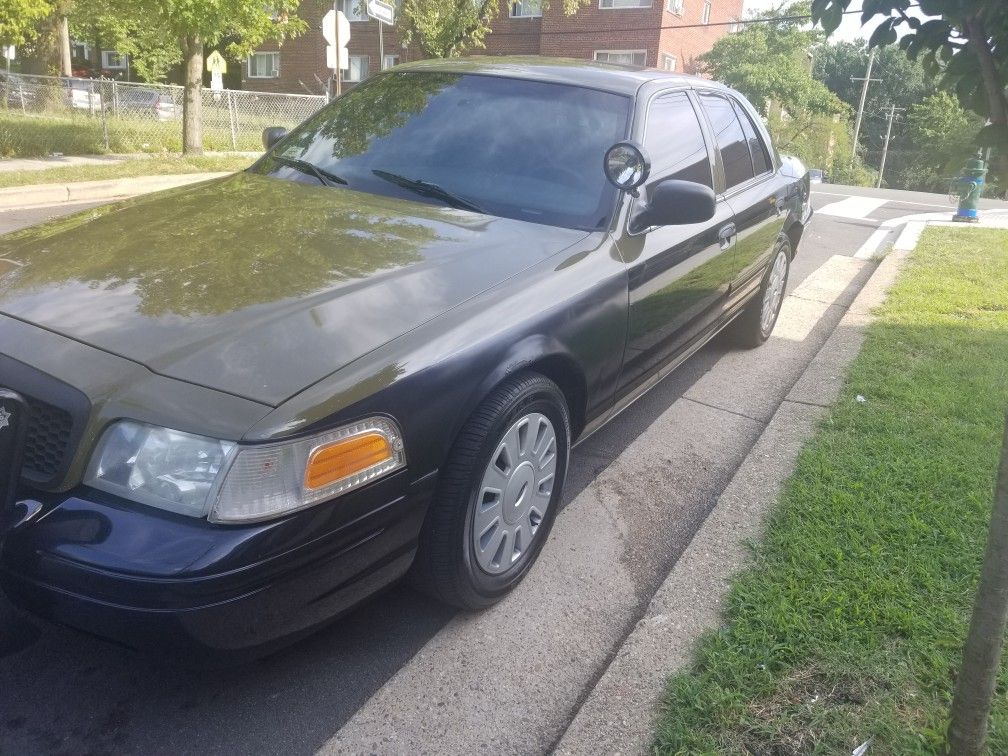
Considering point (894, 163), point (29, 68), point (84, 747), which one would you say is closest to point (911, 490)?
point (84, 747)

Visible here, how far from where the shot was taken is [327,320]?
2.29 metres

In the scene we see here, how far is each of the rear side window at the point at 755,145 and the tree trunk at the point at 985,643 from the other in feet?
11.5

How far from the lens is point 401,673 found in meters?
2.47

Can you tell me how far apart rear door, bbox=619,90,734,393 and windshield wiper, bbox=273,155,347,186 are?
1205 mm

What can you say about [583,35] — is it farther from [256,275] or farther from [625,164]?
[256,275]

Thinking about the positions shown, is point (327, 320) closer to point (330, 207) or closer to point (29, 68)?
point (330, 207)

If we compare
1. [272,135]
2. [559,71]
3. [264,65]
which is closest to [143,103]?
[272,135]

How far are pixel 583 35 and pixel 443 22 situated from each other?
10668mm

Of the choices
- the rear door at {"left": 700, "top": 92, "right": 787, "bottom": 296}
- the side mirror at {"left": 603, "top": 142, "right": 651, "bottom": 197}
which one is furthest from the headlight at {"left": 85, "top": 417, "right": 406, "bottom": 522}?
the rear door at {"left": 700, "top": 92, "right": 787, "bottom": 296}

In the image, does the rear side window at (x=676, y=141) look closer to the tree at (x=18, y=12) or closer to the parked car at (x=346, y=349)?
the parked car at (x=346, y=349)

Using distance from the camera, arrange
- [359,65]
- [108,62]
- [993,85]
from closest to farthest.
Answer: [993,85], [359,65], [108,62]

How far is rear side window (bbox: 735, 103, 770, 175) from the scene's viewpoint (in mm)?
5121

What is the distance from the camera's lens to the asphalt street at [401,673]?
2.20 m

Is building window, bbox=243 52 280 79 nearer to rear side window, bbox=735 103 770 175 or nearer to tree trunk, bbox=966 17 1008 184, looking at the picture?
rear side window, bbox=735 103 770 175
